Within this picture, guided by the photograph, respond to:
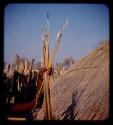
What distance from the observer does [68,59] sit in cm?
275

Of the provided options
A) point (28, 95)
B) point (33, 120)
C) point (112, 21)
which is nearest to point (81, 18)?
point (112, 21)

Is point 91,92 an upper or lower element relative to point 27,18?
lower

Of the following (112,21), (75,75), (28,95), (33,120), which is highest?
(112,21)

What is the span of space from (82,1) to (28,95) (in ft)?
3.39

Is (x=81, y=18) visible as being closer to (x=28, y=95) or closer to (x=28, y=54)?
(x=28, y=54)

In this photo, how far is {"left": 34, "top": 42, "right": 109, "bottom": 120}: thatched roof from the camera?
2.69 metres

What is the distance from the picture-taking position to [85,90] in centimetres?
278

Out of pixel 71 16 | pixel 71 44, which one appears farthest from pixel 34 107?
pixel 71 16

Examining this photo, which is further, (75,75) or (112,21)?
(75,75)

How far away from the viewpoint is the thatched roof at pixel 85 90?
8.84 ft

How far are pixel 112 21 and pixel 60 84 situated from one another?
31.1 inches

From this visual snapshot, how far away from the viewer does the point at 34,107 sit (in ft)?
9.09

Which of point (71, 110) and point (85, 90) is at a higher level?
point (85, 90)

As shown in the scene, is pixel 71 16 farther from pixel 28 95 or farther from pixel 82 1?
pixel 28 95
